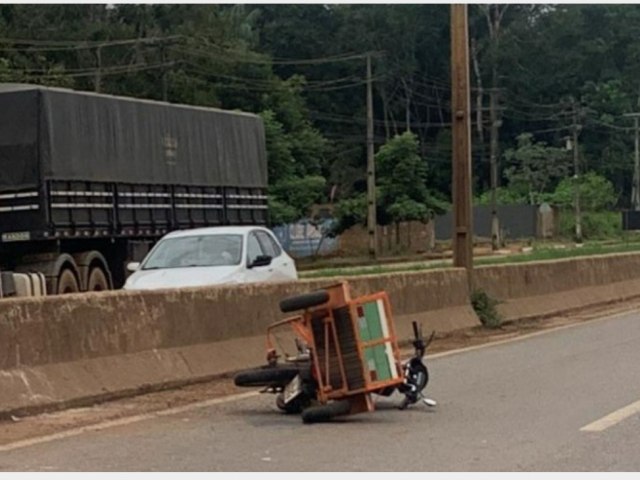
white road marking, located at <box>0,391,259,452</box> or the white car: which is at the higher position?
the white car

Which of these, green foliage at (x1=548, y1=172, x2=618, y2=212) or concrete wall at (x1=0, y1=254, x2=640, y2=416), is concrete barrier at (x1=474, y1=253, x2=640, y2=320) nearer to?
concrete wall at (x1=0, y1=254, x2=640, y2=416)

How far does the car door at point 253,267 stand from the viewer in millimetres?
16406

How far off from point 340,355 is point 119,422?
5.92ft

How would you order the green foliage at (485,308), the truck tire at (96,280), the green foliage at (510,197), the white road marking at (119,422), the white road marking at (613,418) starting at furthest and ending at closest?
1. the green foliage at (510,197)
2. the truck tire at (96,280)
3. the green foliage at (485,308)
4. the white road marking at (613,418)
5. the white road marking at (119,422)

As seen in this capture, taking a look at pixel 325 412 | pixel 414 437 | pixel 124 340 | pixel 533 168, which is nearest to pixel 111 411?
pixel 124 340

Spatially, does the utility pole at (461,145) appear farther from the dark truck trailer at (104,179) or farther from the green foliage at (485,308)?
the dark truck trailer at (104,179)

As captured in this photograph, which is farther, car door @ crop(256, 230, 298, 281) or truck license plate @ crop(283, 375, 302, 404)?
car door @ crop(256, 230, 298, 281)

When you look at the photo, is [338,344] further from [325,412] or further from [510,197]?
[510,197]

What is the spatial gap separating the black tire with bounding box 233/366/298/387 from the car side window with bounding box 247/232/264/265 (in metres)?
5.74

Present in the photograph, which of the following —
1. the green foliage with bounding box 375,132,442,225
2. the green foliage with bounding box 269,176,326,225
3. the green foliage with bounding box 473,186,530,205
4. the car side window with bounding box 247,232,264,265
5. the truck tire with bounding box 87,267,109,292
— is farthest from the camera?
the green foliage with bounding box 473,186,530,205

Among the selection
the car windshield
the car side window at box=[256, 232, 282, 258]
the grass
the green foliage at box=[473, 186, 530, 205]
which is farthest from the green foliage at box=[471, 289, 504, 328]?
the green foliage at box=[473, 186, 530, 205]

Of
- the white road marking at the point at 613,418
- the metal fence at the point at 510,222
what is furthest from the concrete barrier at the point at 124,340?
the metal fence at the point at 510,222

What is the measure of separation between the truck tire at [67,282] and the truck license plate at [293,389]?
42.1 feet

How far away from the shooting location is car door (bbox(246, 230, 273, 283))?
16.4 m
